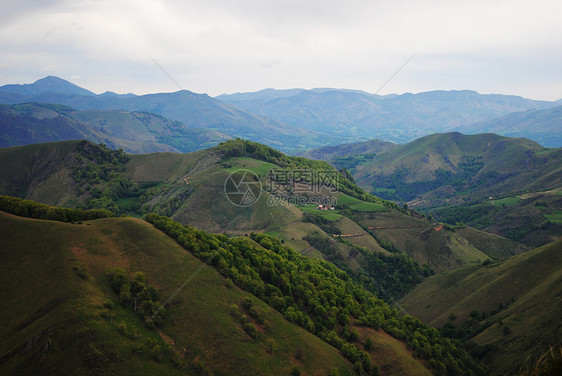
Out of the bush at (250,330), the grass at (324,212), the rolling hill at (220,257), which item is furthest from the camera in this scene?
the grass at (324,212)

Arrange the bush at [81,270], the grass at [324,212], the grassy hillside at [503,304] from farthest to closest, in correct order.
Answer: the grass at [324,212], the grassy hillside at [503,304], the bush at [81,270]

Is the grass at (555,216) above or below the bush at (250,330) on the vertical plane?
below

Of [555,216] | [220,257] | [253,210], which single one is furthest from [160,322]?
[555,216]

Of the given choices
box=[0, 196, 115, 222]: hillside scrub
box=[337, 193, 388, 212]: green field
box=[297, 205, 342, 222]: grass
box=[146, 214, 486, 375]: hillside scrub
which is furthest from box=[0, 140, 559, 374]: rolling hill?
box=[0, 196, 115, 222]: hillside scrub

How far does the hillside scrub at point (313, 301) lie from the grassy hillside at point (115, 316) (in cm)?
345

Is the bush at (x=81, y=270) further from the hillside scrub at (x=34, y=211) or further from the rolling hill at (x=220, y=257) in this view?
the hillside scrub at (x=34, y=211)

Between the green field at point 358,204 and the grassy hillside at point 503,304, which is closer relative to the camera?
the grassy hillside at point 503,304

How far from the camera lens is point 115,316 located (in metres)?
46.8

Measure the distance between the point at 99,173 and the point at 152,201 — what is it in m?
44.3

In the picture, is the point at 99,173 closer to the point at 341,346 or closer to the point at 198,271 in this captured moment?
the point at 198,271

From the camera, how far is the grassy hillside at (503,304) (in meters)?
70.1

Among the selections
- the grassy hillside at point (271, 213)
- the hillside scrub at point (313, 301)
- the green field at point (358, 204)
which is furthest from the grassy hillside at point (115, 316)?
the green field at point (358, 204)

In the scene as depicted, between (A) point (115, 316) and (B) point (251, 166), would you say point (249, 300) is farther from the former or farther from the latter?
(B) point (251, 166)

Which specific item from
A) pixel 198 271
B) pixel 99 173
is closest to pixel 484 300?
pixel 198 271
